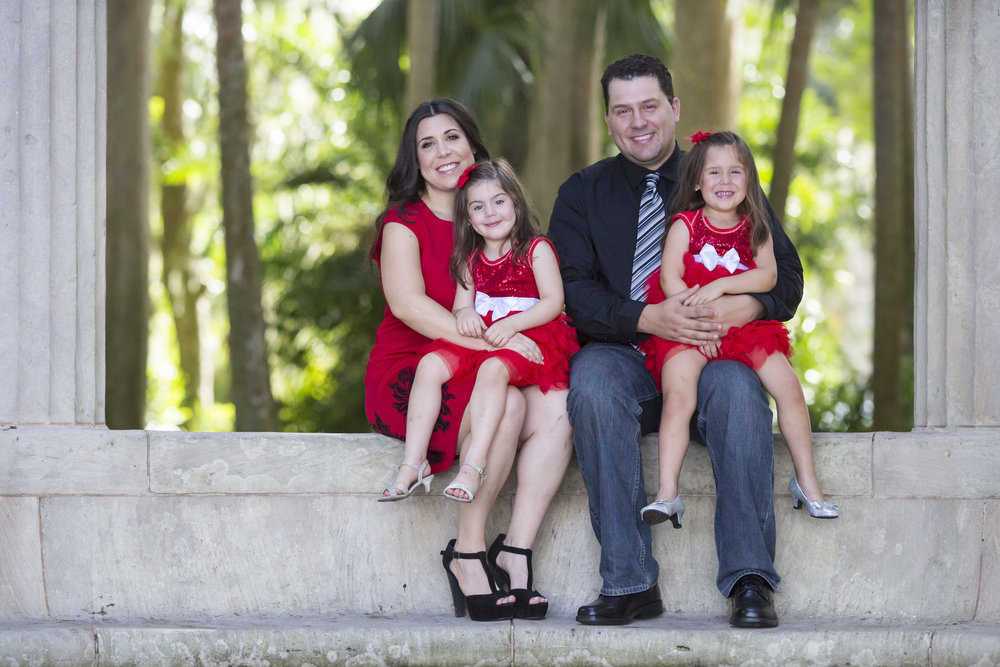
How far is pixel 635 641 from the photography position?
3730 mm

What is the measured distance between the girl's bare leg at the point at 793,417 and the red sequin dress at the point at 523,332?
0.70 m

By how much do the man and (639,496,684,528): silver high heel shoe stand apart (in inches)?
3.3

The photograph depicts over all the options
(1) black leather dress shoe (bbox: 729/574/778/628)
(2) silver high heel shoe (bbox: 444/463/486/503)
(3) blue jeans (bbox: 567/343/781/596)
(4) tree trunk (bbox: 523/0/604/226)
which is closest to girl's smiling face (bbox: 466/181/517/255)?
(3) blue jeans (bbox: 567/343/781/596)

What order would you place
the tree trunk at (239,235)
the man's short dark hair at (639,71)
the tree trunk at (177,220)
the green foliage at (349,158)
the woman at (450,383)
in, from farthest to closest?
the tree trunk at (177,220), the green foliage at (349,158), the tree trunk at (239,235), the man's short dark hair at (639,71), the woman at (450,383)

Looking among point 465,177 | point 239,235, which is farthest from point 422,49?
point 465,177

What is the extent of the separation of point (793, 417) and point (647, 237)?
94 centimetres

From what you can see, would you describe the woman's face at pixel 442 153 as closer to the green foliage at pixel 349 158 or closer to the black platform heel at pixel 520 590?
the black platform heel at pixel 520 590

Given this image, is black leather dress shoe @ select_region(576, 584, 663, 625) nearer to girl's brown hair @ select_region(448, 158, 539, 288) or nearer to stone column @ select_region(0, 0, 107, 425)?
girl's brown hair @ select_region(448, 158, 539, 288)

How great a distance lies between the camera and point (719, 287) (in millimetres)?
4066

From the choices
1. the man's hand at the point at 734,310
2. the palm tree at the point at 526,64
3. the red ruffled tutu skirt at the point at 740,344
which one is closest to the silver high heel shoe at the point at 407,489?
the red ruffled tutu skirt at the point at 740,344

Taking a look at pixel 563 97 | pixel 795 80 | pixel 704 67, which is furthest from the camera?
pixel 563 97

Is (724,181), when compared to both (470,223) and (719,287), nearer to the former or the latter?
(719,287)

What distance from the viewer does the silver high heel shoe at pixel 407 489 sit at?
3.82m

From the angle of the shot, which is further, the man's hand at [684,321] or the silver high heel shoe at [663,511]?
the man's hand at [684,321]
